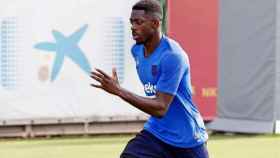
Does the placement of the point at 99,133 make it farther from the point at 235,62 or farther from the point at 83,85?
the point at 235,62

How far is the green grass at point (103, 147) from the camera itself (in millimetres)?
11898

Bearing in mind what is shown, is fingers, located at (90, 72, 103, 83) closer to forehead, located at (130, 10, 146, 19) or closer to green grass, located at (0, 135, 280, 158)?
forehead, located at (130, 10, 146, 19)

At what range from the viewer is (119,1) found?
1396 centimetres

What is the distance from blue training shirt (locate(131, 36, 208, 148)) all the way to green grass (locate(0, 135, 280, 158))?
5722 mm

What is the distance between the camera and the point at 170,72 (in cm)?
575

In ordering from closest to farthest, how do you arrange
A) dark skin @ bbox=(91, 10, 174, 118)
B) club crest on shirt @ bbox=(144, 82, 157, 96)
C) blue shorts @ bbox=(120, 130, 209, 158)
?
dark skin @ bbox=(91, 10, 174, 118), club crest on shirt @ bbox=(144, 82, 157, 96), blue shorts @ bbox=(120, 130, 209, 158)

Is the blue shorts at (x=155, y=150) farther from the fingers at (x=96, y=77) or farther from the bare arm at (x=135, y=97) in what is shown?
the fingers at (x=96, y=77)

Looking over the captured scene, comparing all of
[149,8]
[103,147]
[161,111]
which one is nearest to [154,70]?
[161,111]

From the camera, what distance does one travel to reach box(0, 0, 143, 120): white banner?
13766 mm

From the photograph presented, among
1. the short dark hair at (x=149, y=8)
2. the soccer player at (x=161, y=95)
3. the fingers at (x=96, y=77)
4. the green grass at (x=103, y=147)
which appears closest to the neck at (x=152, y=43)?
the soccer player at (x=161, y=95)

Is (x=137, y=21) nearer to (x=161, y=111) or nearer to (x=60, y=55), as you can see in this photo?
(x=161, y=111)

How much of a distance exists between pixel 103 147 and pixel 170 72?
720cm

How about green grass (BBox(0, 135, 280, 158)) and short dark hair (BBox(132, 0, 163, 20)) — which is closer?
short dark hair (BBox(132, 0, 163, 20))

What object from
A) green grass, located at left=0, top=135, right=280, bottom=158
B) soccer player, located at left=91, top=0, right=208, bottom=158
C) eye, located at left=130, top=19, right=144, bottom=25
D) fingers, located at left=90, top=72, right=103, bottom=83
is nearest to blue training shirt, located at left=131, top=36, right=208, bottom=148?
soccer player, located at left=91, top=0, right=208, bottom=158
